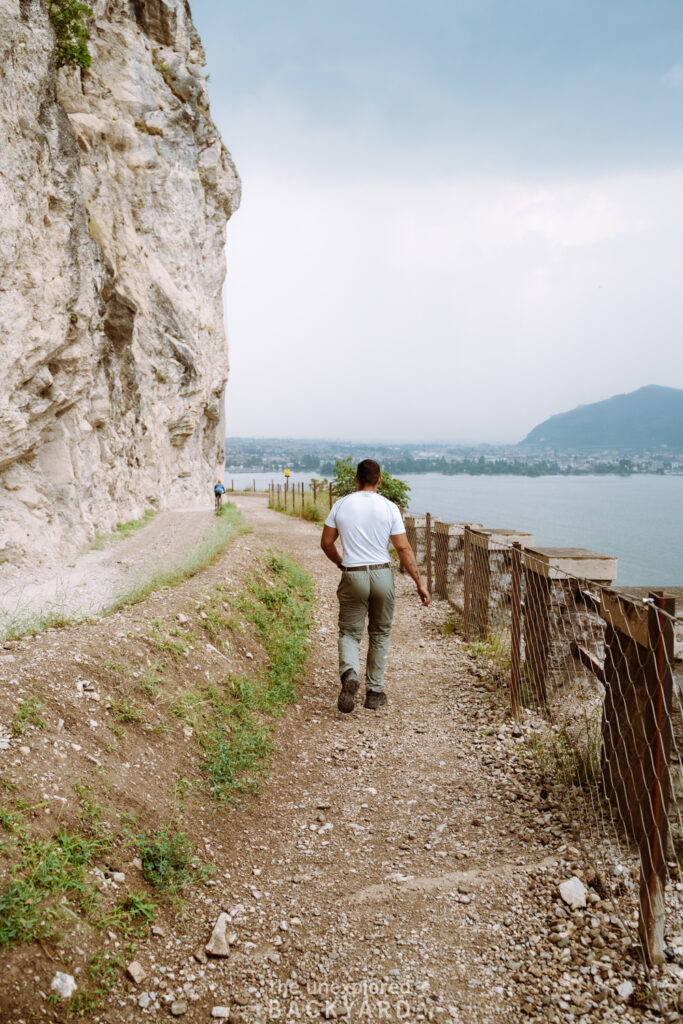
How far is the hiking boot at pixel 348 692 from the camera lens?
19.8ft

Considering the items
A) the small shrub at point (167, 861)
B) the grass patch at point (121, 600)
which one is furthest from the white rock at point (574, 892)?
the grass patch at point (121, 600)

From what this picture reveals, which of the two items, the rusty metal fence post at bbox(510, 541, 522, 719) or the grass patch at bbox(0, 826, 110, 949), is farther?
the rusty metal fence post at bbox(510, 541, 522, 719)

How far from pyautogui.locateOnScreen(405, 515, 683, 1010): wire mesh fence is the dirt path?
4.84 m

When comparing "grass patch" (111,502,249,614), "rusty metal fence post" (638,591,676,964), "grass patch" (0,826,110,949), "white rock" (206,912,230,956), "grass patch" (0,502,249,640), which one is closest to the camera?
"grass patch" (0,826,110,949)

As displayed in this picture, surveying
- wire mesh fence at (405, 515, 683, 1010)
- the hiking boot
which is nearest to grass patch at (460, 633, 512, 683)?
wire mesh fence at (405, 515, 683, 1010)

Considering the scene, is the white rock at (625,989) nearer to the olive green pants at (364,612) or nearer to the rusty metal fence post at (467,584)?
the olive green pants at (364,612)

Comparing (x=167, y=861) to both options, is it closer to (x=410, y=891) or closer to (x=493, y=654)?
(x=410, y=891)

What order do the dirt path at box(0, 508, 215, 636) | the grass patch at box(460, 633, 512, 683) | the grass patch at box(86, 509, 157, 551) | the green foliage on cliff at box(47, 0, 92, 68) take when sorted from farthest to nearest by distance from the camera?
the grass patch at box(86, 509, 157, 551)
the green foliage on cliff at box(47, 0, 92, 68)
the dirt path at box(0, 508, 215, 636)
the grass patch at box(460, 633, 512, 683)

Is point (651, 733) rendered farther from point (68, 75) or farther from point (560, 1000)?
point (68, 75)

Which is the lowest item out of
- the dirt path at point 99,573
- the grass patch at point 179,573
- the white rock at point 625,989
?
the dirt path at point 99,573

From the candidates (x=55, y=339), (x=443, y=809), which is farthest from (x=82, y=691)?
(x=55, y=339)

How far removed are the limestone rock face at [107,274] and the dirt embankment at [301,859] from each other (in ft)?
33.5

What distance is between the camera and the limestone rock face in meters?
14.0

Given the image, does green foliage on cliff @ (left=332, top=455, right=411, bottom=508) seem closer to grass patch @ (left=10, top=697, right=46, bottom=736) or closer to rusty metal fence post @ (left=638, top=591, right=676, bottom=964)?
grass patch @ (left=10, top=697, right=46, bottom=736)
